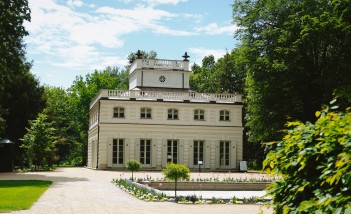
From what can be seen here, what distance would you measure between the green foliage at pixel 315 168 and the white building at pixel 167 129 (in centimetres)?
3852

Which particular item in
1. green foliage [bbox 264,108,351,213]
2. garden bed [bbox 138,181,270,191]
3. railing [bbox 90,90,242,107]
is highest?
railing [bbox 90,90,242,107]

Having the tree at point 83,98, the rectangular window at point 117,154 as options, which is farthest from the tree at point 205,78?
the rectangular window at point 117,154

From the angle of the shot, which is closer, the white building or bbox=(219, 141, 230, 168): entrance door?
the white building

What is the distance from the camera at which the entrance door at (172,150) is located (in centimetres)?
4348

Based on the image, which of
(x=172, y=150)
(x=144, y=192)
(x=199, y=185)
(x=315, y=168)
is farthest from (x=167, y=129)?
(x=315, y=168)

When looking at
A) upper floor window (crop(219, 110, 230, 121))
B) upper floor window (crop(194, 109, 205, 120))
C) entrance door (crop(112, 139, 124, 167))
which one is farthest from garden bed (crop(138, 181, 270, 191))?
upper floor window (crop(219, 110, 230, 121))

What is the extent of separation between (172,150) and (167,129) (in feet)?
6.65

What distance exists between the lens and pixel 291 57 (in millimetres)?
32438

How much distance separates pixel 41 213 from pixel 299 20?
25800 mm

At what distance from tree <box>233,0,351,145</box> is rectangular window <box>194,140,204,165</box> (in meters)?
7.92

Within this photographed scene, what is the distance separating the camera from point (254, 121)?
37125 mm

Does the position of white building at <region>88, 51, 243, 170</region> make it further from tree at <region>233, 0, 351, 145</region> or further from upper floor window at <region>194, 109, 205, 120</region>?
tree at <region>233, 0, 351, 145</region>

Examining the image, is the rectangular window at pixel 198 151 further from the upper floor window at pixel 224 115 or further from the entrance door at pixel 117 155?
the entrance door at pixel 117 155

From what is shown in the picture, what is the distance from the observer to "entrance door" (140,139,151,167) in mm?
42938
